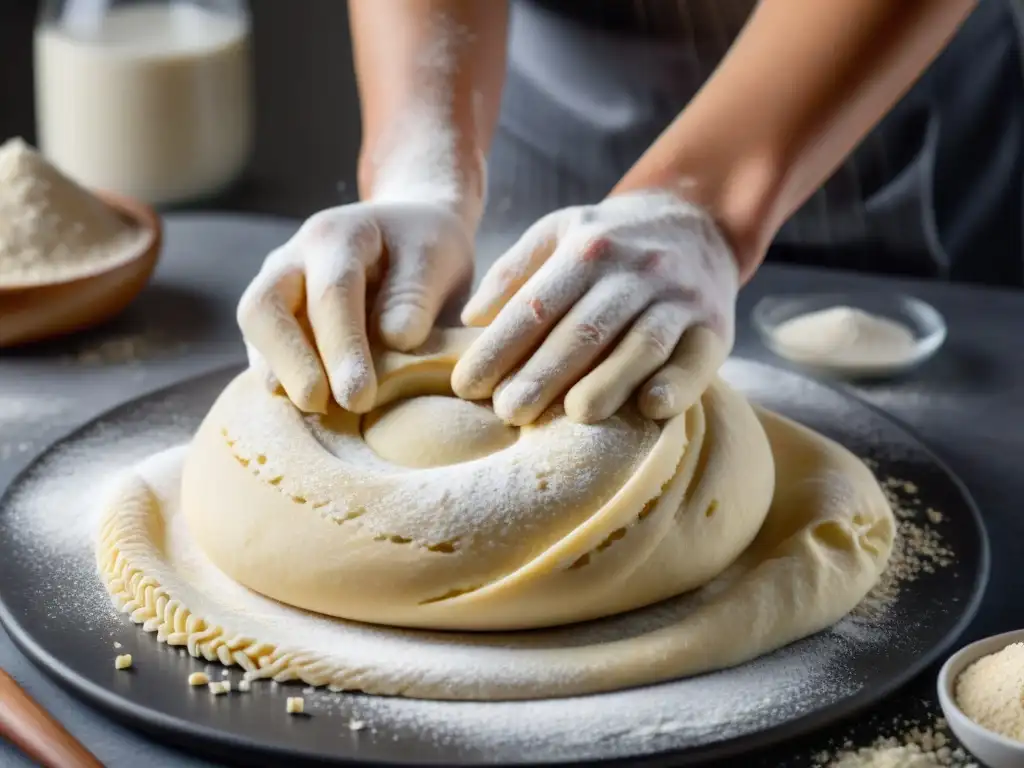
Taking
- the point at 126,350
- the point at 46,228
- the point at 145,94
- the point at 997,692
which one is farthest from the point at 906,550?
the point at 145,94

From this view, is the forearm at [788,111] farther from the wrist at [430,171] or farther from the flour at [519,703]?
the flour at [519,703]

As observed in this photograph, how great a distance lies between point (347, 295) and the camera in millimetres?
1510

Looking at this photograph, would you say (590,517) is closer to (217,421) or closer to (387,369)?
(387,369)

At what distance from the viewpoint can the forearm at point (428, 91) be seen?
1840mm

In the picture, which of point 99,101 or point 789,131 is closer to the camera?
point 789,131

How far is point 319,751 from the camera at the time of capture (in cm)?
116

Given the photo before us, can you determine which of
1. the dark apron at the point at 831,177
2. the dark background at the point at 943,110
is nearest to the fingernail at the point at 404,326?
the dark apron at the point at 831,177

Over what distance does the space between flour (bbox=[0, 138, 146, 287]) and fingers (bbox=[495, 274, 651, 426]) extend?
95 cm

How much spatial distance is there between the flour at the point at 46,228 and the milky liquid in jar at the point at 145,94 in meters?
0.89

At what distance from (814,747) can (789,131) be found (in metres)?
0.84

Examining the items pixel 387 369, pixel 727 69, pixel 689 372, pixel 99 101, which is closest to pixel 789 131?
pixel 727 69

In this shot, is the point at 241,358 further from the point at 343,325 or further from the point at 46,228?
the point at 343,325

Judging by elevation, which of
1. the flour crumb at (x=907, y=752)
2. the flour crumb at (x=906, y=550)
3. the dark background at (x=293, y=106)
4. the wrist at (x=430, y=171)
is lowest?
the dark background at (x=293, y=106)

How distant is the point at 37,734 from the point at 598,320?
2.29ft
